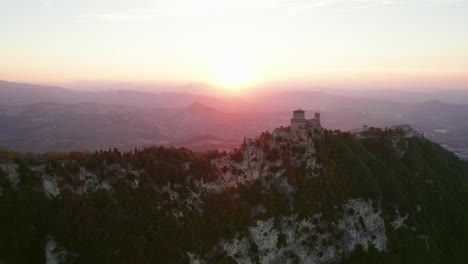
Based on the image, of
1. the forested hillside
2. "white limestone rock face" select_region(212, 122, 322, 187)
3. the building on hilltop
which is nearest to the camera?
the forested hillside

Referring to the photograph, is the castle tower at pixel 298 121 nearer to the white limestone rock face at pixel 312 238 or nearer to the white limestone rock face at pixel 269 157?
the white limestone rock face at pixel 269 157

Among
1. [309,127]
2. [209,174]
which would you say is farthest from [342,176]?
[209,174]

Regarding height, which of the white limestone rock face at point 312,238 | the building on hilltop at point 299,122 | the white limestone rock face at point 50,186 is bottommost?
the white limestone rock face at point 312,238

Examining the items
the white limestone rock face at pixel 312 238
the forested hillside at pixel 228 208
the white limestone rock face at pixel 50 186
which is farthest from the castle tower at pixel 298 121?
the white limestone rock face at pixel 50 186

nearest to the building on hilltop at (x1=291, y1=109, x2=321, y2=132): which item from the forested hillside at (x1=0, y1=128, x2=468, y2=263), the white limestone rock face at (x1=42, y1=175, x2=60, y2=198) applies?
the forested hillside at (x1=0, y1=128, x2=468, y2=263)

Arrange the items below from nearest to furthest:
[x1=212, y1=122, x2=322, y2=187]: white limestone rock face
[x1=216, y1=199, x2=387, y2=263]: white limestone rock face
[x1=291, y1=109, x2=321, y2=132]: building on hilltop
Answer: [x1=216, y1=199, x2=387, y2=263]: white limestone rock face → [x1=212, y1=122, x2=322, y2=187]: white limestone rock face → [x1=291, y1=109, x2=321, y2=132]: building on hilltop

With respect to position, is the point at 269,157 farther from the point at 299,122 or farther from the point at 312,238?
the point at 312,238

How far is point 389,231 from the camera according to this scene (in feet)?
175

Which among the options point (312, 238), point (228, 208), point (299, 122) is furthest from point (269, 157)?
point (312, 238)

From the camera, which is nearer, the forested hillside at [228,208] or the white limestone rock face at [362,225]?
the forested hillside at [228,208]

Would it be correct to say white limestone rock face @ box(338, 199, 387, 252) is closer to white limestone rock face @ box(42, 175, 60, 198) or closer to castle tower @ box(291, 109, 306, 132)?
castle tower @ box(291, 109, 306, 132)

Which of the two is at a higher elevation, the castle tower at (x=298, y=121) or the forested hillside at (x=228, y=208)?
the castle tower at (x=298, y=121)

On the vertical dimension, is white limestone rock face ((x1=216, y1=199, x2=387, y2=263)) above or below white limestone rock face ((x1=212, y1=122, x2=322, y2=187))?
below

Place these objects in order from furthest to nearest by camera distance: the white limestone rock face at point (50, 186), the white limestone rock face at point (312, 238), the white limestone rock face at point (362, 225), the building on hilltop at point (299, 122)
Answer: the building on hilltop at point (299, 122) → the white limestone rock face at point (362, 225) → the white limestone rock face at point (312, 238) → the white limestone rock face at point (50, 186)
